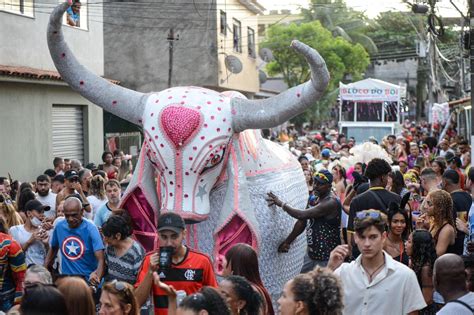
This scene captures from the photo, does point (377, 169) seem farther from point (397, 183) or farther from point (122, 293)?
point (122, 293)

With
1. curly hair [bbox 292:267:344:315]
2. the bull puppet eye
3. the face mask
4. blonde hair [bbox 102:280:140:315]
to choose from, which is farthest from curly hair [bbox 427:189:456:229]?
the face mask

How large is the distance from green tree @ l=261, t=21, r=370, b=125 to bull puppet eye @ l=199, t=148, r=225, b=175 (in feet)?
128

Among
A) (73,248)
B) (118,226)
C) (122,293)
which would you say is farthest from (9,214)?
(122,293)

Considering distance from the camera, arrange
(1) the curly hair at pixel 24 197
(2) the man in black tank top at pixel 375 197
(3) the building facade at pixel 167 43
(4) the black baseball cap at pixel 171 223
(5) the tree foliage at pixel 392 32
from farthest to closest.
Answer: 1. (5) the tree foliage at pixel 392 32
2. (3) the building facade at pixel 167 43
3. (1) the curly hair at pixel 24 197
4. (2) the man in black tank top at pixel 375 197
5. (4) the black baseball cap at pixel 171 223

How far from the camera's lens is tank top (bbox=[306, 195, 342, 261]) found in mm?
9109

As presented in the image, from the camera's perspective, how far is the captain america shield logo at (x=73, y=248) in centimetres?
850

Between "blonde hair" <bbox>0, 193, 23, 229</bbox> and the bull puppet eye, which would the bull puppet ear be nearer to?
the bull puppet eye

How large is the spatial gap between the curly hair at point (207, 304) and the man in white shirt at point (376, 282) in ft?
4.53

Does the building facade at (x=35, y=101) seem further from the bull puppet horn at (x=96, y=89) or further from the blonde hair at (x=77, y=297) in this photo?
the blonde hair at (x=77, y=297)

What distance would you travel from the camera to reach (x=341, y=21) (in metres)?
58.8

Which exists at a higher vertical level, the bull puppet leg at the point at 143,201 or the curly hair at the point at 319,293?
the bull puppet leg at the point at 143,201

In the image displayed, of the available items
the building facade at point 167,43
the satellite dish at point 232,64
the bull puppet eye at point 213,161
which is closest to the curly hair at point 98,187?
the bull puppet eye at point 213,161

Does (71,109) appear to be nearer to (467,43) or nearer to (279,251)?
(467,43)

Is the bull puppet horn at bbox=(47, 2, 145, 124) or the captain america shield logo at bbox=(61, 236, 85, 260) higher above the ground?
the bull puppet horn at bbox=(47, 2, 145, 124)
